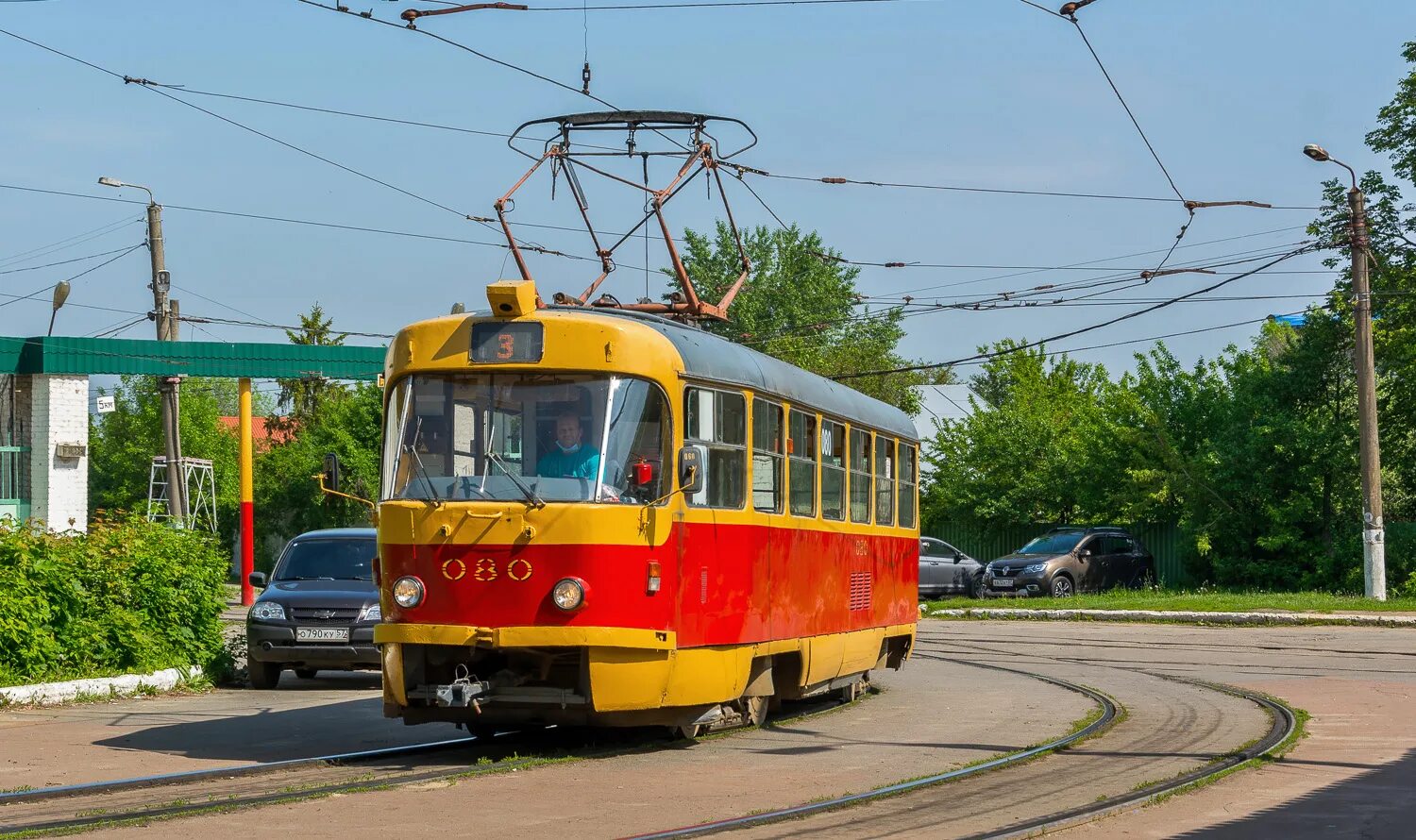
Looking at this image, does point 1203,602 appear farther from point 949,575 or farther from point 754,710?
point 754,710

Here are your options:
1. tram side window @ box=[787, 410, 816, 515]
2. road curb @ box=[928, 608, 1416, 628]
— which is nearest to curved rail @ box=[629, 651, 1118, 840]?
tram side window @ box=[787, 410, 816, 515]

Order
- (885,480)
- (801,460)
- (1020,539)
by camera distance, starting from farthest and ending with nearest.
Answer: (1020,539), (885,480), (801,460)

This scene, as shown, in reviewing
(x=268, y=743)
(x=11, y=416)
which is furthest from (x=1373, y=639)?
(x=11, y=416)

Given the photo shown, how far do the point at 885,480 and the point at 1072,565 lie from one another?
2082 centimetres

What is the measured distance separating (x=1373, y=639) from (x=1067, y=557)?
1273cm

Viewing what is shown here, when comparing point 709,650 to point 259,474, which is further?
point 259,474

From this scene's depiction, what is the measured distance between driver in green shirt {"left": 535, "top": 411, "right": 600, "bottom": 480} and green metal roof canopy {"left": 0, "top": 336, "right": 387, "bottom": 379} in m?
27.5

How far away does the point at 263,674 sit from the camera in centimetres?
1703

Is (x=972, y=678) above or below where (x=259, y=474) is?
below

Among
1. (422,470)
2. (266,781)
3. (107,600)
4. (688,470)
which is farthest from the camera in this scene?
(107,600)

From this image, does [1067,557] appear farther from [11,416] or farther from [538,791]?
[538,791]

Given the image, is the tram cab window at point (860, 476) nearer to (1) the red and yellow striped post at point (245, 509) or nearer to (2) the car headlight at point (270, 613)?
(2) the car headlight at point (270, 613)

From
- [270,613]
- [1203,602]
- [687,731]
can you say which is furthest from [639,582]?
[1203,602]

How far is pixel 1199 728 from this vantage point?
43.2 feet
